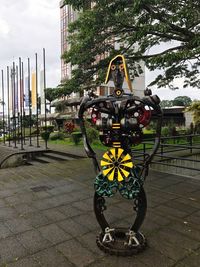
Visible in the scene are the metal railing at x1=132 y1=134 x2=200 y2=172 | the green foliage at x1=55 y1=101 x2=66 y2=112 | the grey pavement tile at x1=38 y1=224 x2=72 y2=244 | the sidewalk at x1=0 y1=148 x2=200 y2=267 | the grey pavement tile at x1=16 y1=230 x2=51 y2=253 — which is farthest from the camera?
the green foliage at x1=55 y1=101 x2=66 y2=112

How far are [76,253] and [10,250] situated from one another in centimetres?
81

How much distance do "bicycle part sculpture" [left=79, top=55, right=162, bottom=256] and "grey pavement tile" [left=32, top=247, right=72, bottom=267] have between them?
0.47 metres

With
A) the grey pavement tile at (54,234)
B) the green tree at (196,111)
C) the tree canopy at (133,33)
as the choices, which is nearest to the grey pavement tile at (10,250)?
the grey pavement tile at (54,234)

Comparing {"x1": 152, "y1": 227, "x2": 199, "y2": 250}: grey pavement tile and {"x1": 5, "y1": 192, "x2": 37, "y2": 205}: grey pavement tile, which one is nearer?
{"x1": 152, "y1": 227, "x2": 199, "y2": 250}: grey pavement tile

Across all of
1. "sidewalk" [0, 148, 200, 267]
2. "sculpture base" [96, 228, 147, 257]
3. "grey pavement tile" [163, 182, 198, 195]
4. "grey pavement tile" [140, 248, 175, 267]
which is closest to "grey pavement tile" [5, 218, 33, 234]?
"sidewalk" [0, 148, 200, 267]

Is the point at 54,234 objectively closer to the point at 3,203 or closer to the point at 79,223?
the point at 79,223

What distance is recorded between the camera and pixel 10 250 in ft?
8.99

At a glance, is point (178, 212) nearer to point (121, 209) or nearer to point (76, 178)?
point (121, 209)

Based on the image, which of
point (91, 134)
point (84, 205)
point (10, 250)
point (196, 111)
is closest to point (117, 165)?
point (10, 250)

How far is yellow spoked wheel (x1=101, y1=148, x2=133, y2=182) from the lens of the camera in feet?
8.61

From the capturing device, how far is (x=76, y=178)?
243 inches

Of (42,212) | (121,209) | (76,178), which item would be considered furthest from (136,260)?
(76,178)

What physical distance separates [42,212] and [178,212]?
91.0 inches

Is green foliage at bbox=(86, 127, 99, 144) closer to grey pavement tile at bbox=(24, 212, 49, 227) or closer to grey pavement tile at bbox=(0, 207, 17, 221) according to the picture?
grey pavement tile at bbox=(0, 207, 17, 221)
